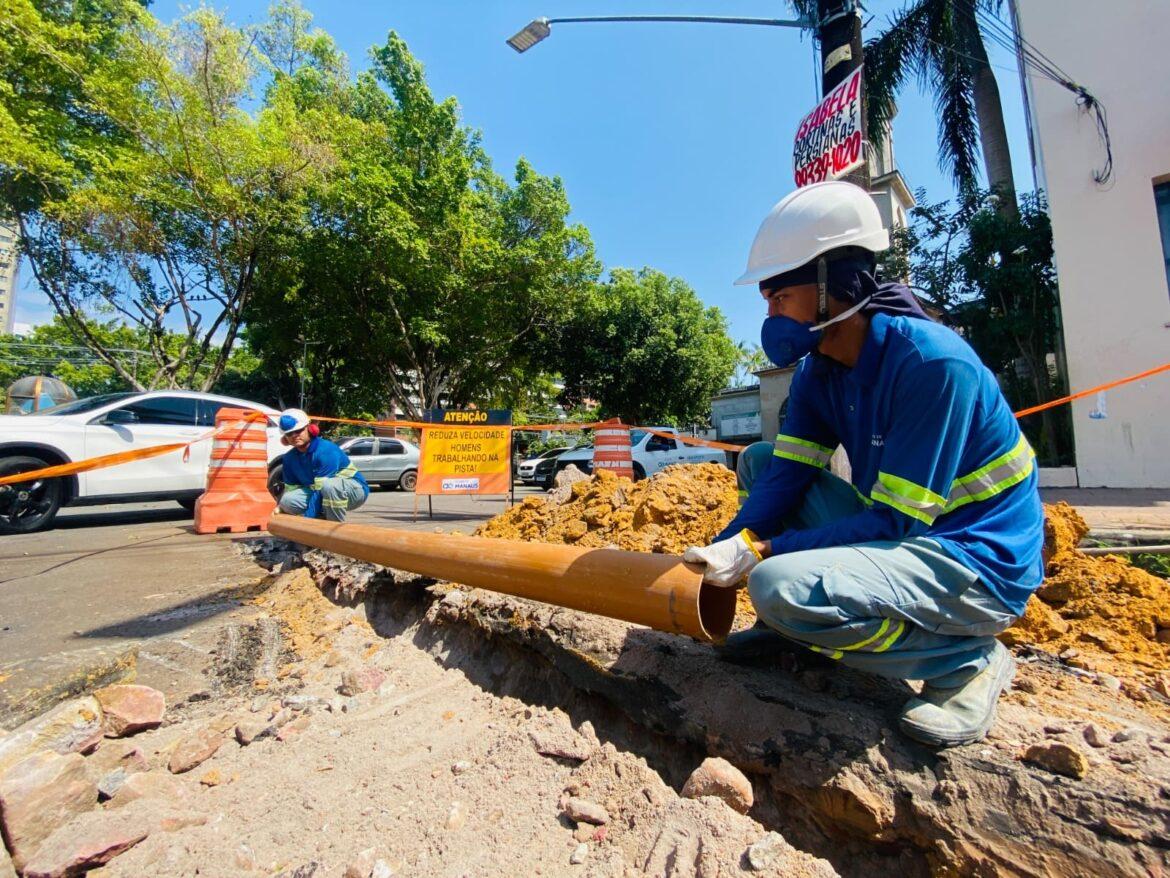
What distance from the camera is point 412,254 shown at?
16344 millimetres

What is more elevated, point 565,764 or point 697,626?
point 697,626

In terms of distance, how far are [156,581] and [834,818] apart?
4.90m

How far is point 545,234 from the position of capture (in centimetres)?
1897

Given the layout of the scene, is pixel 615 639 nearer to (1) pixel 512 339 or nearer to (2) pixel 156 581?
(2) pixel 156 581

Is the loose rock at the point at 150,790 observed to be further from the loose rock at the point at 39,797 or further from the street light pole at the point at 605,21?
the street light pole at the point at 605,21

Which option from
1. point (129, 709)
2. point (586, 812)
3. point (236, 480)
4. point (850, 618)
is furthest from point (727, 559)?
point (236, 480)

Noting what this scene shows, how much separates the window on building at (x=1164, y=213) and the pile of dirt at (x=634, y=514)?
7.39 metres

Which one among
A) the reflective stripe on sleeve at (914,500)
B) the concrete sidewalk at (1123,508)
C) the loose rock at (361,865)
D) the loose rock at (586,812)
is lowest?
the loose rock at (361,865)

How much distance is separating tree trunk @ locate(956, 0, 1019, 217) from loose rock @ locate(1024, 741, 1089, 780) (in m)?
12.5

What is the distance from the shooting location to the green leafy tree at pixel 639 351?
22.5m

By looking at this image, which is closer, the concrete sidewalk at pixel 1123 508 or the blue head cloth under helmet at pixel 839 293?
the blue head cloth under helmet at pixel 839 293

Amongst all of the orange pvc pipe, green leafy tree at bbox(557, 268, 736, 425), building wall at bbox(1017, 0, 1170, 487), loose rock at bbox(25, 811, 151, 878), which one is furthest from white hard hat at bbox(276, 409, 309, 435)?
green leafy tree at bbox(557, 268, 736, 425)

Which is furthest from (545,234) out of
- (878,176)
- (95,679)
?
(95,679)

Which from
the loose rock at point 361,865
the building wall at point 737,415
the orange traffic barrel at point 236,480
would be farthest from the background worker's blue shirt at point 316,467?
the building wall at point 737,415
